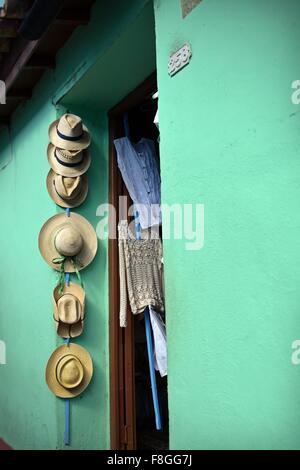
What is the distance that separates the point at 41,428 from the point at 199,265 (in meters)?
2.15

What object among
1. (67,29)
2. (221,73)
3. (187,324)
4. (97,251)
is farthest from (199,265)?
(67,29)

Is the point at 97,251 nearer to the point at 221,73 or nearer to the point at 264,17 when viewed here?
the point at 221,73

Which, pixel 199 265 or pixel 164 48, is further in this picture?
pixel 164 48

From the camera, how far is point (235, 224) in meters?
1.57

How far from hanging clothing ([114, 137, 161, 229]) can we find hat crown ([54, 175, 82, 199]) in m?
0.32

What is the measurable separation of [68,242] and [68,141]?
2.18 ft

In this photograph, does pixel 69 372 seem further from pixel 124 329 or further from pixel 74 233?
pixel 74 233

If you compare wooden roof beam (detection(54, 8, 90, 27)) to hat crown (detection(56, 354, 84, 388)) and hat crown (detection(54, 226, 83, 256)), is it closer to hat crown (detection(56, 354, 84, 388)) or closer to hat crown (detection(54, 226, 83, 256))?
hat crown (detection(54, 226, 83, 256))

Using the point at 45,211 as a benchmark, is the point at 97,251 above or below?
below

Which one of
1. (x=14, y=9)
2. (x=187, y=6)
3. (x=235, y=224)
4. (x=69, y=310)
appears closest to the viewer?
(x=235, y=224)

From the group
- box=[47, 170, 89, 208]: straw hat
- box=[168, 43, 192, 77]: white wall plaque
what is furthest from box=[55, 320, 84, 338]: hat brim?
box=[168, 43, 192, 77]: white wall plaque

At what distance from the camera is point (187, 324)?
1.77 m

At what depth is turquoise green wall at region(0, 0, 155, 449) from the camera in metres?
2.82

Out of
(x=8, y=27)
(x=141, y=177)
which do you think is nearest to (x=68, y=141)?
(x=141, y=177)
